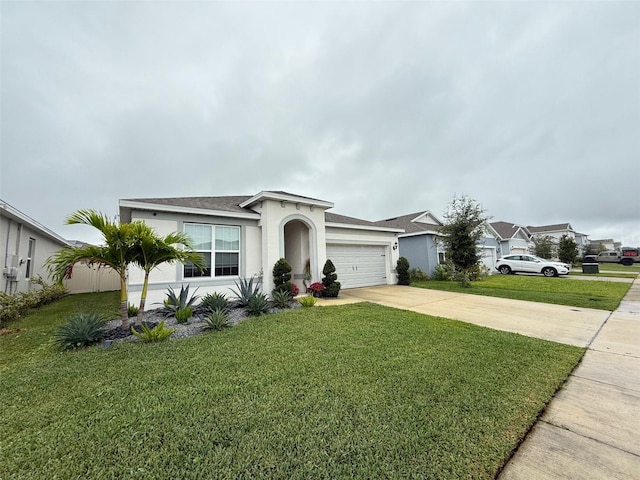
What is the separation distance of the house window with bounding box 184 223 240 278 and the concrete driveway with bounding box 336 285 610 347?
4.23 metres

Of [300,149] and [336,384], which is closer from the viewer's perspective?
[336,384]

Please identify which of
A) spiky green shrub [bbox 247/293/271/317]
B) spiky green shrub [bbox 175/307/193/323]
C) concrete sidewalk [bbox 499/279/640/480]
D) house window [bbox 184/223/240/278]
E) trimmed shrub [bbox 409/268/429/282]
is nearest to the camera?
concrete sidewalk [bbox 499/279/640/480]

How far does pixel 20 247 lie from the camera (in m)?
10.1

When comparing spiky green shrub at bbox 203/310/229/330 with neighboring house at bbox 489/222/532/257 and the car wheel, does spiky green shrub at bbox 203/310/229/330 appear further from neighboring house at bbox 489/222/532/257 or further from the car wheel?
neighboring house at bbox 489/222/532/257

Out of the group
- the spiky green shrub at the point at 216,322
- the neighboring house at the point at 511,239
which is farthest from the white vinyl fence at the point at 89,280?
the neighboring house at the point at 511,239

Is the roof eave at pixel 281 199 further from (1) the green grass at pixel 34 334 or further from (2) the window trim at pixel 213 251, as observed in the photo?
(1) the green grass at pixel 34 334

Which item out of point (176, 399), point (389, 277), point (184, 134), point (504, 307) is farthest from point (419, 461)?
point (184, 134)

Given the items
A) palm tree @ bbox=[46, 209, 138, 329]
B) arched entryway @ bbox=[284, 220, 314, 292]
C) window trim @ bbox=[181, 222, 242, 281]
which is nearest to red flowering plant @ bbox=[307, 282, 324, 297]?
arched entryway @ bbox=[284, 220, 314, 292]

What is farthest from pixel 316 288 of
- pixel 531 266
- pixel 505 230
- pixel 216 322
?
pixel 505 230

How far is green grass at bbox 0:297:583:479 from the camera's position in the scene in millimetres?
2137

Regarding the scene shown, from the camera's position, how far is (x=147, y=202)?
27.9 feet

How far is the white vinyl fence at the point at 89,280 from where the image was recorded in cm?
1502

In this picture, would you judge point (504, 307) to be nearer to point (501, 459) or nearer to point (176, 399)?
point (501, 459)

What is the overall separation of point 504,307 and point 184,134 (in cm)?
1584
